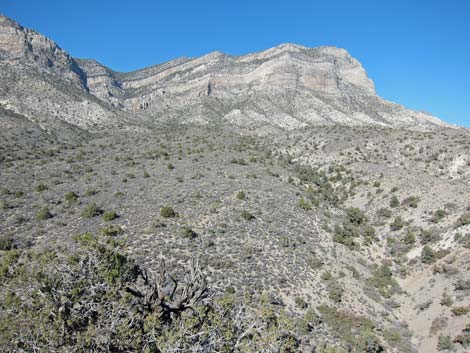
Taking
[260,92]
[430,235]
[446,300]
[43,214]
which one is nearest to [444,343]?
[446,300]

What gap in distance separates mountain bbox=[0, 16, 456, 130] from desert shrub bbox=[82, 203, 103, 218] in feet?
159

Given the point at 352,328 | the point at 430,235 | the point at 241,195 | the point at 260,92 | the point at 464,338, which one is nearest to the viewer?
the point at 464,338

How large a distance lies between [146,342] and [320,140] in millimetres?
56898

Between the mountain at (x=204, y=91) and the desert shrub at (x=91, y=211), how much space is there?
48.6 meters

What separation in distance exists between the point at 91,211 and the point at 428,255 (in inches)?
1057

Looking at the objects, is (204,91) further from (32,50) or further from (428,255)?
(428,255)

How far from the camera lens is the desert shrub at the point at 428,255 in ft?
87.1

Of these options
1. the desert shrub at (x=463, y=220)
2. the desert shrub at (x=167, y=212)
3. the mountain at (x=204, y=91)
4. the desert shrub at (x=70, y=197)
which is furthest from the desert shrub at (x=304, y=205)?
the mountain at (x=204, y=91)

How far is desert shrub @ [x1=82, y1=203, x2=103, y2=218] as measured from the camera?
1065 inches

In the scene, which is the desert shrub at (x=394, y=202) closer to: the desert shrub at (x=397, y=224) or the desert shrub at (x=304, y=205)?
the desert shrub at (x=397, y=224)

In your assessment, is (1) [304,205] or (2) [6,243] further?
(1) [304,205]

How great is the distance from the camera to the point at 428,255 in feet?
88.4

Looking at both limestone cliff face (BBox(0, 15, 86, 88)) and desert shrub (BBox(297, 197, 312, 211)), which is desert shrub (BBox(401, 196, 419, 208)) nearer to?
desert shrub (BBox(297, 197, 312, 211))

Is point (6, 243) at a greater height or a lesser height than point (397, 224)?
lesser
